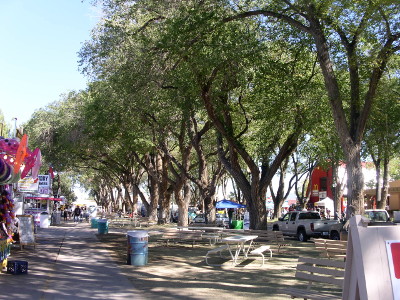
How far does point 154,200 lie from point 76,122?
1109cm

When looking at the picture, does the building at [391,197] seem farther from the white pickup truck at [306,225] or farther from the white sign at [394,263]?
the white sign at [394,263]

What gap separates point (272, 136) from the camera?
21172mm

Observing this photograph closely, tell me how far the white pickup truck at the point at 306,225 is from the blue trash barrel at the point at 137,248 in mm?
11872

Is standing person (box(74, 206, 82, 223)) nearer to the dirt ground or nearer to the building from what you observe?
the building

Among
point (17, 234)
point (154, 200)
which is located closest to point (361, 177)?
point (17, 234)

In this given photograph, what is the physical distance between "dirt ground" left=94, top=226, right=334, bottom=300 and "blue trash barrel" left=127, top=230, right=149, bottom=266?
0.20 metres

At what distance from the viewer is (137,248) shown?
12930 millimetres

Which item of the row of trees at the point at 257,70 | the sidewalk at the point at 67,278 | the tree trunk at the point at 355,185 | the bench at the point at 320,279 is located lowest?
the sidewalk at the point at 67,278

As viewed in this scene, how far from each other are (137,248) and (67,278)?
2484 millimetres

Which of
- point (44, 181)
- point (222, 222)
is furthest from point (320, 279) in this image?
point (222, 222)

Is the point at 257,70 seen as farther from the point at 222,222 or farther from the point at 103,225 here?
the point at 222,222

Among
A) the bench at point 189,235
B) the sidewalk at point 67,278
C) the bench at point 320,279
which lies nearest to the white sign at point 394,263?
the bench at point 320,279

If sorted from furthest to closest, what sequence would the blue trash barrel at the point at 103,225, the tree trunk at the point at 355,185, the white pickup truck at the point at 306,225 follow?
the blue trash barrel at the point at 103,225
the white pickup truck at the point at 306,225
the tree trunk at the point at 355,185

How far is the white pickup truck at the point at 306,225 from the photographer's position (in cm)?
2342
